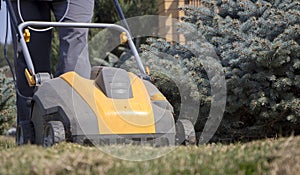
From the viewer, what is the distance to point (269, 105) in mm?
3818

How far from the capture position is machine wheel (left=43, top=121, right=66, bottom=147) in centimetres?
279

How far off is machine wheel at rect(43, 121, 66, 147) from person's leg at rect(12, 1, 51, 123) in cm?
86

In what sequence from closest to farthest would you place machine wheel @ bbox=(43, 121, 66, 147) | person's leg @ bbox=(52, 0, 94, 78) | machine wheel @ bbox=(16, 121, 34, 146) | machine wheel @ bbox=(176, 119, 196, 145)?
machine wheel @ bbox=(43, 121, 66, 147)
machine wheel @ bbox=(176, 119, 196, 145)
machine wheel @ bbox=(16, 121, 34, 146)
person's leg @ bbox=(52, 0, 94, 78)

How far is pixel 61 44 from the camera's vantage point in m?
3.70

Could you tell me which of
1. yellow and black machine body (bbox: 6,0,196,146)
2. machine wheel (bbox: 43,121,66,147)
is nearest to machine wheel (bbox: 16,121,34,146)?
yellow and black machine body (bbox: 6,0,196,146)

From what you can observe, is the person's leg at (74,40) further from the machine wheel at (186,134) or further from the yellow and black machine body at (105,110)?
the machine wheel at (186,134)

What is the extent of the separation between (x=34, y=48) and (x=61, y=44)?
0.81ft

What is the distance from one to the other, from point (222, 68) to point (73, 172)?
2.12 meters

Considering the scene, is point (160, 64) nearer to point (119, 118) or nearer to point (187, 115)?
point (187, 115)

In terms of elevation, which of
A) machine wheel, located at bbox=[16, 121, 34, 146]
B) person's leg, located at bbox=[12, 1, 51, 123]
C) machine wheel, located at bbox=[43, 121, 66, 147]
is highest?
person's leg, located at bbox=[12, 1, 51, 123]

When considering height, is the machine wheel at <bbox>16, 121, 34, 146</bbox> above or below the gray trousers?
below

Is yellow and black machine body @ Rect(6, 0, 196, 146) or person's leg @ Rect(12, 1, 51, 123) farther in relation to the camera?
person's leg @ Rect(12, 1, 51, 123)

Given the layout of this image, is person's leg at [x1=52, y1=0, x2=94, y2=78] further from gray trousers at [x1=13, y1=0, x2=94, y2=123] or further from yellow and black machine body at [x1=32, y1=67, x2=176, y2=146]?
yellow and black machine body at [x1=32, y1=67, x2=176, y2=146]

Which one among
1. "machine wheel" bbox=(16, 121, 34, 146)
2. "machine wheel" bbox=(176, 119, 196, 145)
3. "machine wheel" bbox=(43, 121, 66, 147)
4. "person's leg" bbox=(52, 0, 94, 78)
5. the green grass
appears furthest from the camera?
"person's leg" bbox=(52, 0, 94, 78)
